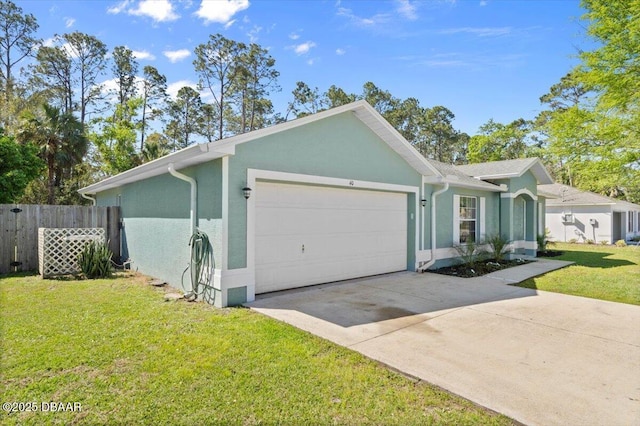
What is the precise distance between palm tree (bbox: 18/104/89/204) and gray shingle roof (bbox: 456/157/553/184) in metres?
A: 21.3

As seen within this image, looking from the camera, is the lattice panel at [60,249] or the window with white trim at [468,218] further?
the window with white trim at [468,218]

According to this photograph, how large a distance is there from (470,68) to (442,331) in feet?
38.9

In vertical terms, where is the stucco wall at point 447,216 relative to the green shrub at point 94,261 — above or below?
above

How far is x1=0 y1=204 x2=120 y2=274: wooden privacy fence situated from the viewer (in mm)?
9328

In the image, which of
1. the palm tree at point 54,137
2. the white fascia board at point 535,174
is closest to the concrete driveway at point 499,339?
the white fascia board at point 535,174

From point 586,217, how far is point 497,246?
14.8 m

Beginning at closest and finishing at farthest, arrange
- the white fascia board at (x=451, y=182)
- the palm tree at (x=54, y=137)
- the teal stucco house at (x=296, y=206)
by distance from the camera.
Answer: the teal stucco house at (x=296, y=206) < the white fascia board at (x=451, y=182) < the palm tree at (x=54, y=137)

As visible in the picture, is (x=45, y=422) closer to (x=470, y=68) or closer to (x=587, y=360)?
(x=587, y=360)

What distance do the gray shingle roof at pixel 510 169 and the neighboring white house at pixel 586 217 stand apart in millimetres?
7711

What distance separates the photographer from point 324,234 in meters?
8.02

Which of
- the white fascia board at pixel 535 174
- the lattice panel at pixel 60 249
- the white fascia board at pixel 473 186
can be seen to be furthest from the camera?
the white fascia board at pixel 535 174

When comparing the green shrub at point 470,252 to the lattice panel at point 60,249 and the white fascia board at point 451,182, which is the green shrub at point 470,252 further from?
the lattice panel at point 60,249

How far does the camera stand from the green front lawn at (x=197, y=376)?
2889 mm

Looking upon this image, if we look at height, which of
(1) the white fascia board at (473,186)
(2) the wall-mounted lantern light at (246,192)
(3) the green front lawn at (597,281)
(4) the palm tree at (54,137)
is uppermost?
(4) the palm tree at (54,137)
